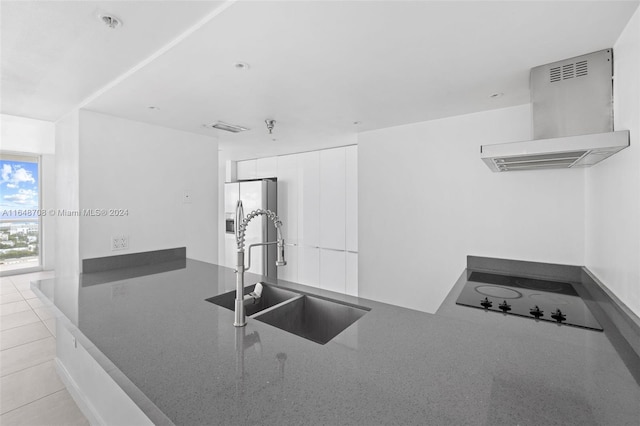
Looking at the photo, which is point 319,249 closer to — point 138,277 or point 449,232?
point 449,232

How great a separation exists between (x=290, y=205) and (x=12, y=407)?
319cm

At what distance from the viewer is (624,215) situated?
3.88 feet

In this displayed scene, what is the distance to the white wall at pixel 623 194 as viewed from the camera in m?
1.07

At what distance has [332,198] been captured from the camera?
3721mm

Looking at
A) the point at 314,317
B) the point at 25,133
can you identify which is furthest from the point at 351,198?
the point at 25,133

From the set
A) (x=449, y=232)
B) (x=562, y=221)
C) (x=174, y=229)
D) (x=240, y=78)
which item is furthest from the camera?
(x=174, y=229)

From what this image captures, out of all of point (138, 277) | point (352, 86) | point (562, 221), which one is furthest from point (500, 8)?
point (138, 277)

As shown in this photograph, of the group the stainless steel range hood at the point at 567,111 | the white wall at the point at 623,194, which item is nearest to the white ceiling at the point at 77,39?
the stainless steel range hood at the point at 567,111

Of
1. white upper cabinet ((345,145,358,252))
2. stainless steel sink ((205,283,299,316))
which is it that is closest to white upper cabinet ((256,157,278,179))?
white upper cabinet ((345,145,358,252))

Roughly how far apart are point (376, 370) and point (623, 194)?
1.32m

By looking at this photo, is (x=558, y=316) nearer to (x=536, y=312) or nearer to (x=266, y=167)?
(x=536, y=312)

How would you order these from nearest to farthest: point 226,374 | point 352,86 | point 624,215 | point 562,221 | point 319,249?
1. point 226,374
2. point 624,215
3. point 352,86
4. point 562,221
5. point 319,249

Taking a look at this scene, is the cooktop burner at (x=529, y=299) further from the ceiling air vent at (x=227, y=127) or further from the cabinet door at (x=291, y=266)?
the cabinet door at (x=291, y=266)

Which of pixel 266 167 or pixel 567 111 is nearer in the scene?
pixel 567 111
